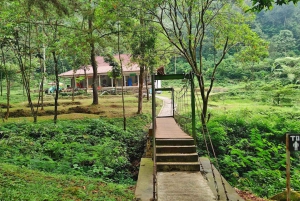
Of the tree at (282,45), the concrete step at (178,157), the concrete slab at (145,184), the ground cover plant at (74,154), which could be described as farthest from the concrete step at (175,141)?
the tree at (282,45)

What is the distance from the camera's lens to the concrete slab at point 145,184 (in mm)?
4428

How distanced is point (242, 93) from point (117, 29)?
1670cm

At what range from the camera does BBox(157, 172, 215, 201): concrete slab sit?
4238 mm

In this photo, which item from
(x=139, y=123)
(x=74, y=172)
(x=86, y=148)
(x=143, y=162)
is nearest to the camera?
(x=74, y=172)

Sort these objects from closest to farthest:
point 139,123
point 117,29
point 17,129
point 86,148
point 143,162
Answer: point 143,162, point 86,148, point 17,129, point 117,29, point 139,123

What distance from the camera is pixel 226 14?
30.3 feet

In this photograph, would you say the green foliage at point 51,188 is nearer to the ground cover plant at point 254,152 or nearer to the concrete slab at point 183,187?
the concrete slab at point 183,187

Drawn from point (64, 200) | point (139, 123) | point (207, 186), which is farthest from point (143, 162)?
point (139, 123)

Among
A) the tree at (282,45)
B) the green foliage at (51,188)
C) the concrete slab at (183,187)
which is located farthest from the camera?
the tree at (282,45)

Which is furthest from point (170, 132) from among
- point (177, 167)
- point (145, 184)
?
point (145, 184)

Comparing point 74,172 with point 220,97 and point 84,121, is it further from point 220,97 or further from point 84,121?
point 220,97

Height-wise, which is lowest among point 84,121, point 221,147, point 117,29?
point 221,147

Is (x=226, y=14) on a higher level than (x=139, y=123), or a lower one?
higher

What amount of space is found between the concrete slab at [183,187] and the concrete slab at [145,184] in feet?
0.61
